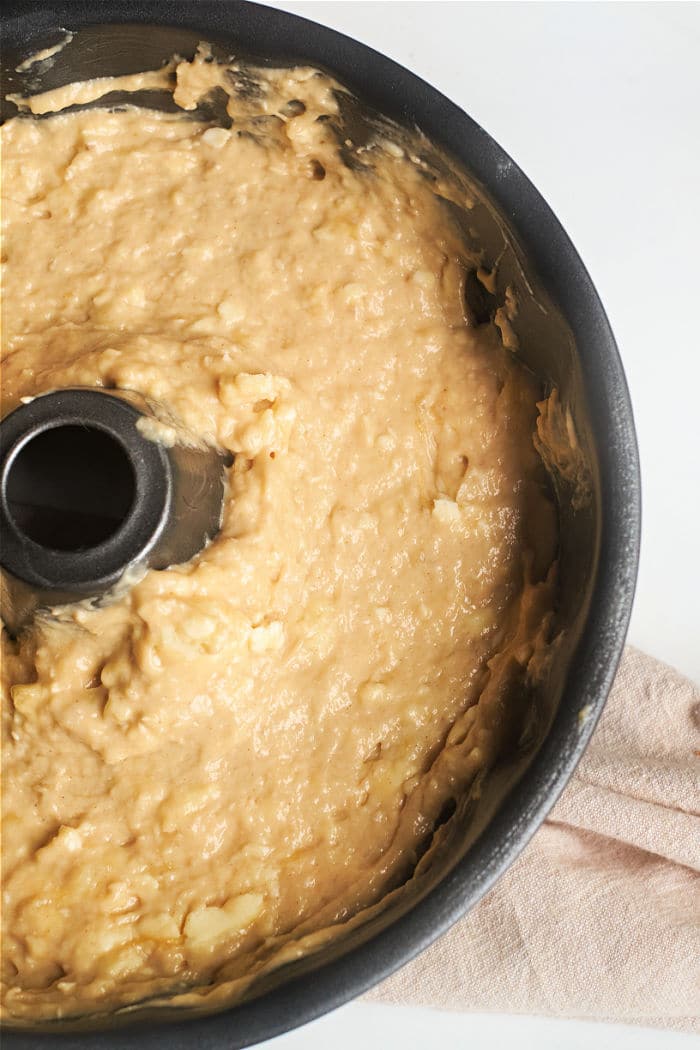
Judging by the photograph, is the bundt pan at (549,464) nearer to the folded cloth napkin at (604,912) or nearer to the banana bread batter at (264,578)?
the banana bread batter at (264,578)

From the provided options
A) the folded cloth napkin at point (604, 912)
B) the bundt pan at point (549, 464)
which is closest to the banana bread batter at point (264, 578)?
the bundt pan at point (549, 464)

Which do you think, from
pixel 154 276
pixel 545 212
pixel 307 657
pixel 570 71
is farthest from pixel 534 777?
pixel 570 71

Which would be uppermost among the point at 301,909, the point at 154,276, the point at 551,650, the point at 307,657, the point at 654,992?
the point at 154,276

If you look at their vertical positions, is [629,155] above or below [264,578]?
above

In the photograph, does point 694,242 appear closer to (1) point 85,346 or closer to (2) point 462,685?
(2) point 462,685

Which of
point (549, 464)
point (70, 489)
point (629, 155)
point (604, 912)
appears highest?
point (629, 155)

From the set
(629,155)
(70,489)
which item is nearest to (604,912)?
(70,489)

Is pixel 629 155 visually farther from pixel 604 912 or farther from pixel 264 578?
pixel 604 912
